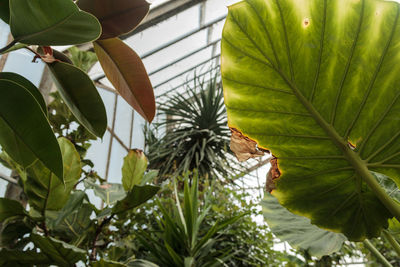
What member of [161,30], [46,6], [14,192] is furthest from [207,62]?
[46,6]

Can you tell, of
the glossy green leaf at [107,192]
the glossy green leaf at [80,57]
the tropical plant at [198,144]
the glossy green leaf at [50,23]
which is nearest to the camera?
the glossy green leaf at [50,23]

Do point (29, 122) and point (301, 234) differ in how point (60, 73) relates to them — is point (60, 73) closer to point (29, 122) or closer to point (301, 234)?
point (29, 122)

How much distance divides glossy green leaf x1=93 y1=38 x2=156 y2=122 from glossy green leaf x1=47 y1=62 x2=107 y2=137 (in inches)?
2.7

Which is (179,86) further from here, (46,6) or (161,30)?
(46,6)

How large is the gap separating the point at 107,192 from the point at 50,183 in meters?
0.39

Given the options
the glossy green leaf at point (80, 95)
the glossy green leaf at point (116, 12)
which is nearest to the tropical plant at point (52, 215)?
the glossy green leaf at point (80, 95)

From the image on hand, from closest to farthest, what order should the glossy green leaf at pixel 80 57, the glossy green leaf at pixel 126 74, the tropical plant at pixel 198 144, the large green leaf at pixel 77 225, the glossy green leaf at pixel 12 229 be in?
1. the glossy green leaf at pixel 126 74
2. the glossy green leaf at pixel 12 229
3. the large green leaf at pixel 77 225
4. the glossy green leaf at pixel 80 57
5. the tropical plant at pixel 198 144

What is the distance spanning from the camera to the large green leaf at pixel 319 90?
543mm

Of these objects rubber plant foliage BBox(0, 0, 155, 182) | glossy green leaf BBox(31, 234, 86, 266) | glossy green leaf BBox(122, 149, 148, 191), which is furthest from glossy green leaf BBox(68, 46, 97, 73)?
rubber plant foliage BBox(0, 0, 155, 182)

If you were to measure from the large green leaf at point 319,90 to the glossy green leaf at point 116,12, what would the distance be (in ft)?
0.55

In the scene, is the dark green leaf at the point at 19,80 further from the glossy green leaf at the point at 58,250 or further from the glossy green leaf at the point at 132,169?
the glossy green leaf at the point at 132,169

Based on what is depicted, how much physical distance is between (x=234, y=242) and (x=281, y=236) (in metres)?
1.29

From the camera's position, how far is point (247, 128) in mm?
674

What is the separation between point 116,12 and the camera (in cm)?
55
